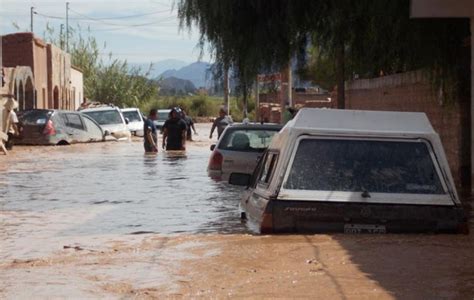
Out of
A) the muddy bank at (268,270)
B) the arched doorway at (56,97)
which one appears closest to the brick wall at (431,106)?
the muddy bank at (268,270)

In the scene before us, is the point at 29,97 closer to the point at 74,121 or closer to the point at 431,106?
the point at 74,121

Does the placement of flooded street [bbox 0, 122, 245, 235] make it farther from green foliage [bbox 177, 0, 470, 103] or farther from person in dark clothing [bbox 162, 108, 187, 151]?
green foliage [bbox 177, 0, 470, 103]

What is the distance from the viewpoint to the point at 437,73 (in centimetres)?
1753

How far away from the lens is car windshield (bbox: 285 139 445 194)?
9523 millimetres

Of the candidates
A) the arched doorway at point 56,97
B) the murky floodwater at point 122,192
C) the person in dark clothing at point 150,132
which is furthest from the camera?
the arched doorway at point 56,97

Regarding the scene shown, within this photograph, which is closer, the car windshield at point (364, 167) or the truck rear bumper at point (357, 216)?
the truck rear bumper at point (357, 216)

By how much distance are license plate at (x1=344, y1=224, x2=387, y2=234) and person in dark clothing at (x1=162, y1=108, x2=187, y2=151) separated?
17157mm

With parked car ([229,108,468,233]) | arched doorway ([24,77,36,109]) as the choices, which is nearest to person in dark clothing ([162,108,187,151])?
arched doorway ([24,77,36,109])

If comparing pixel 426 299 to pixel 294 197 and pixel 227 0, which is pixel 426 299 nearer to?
pixel 294 197

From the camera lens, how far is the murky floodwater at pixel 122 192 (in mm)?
13942

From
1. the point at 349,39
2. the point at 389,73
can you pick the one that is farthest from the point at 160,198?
the point at 389,73

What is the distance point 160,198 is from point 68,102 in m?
42.7

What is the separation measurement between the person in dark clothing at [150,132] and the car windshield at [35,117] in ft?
19.1

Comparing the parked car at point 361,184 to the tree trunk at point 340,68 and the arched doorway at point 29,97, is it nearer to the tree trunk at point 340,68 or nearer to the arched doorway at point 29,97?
the tree trunk at point 340,68
